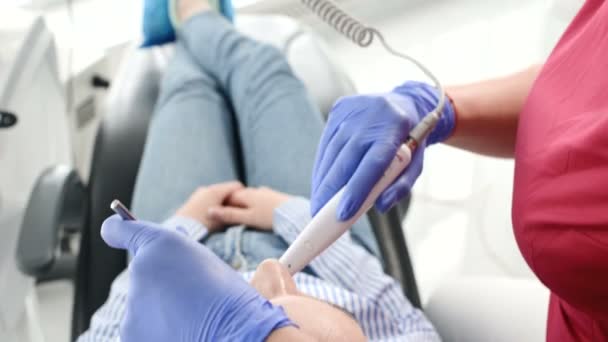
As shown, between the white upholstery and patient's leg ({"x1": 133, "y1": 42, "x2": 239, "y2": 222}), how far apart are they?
0.40 m

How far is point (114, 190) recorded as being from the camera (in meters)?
1.03

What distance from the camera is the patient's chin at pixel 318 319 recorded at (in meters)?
0.52

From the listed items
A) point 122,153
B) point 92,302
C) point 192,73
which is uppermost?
point 192,73

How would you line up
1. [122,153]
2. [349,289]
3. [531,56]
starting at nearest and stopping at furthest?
[349,289] → [122,153] → [531,56]

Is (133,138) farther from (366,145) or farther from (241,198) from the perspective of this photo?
(366,145)

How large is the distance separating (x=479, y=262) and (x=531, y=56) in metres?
0.78

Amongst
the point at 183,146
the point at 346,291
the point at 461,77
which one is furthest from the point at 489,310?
the point at 461,77

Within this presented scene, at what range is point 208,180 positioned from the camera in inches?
37.9

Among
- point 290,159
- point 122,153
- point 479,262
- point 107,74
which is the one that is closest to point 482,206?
point 479,262

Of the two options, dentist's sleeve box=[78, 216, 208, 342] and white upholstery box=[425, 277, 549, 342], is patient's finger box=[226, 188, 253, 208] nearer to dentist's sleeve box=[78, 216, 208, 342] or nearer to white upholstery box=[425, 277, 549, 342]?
dentist's sleeve box=[78, 216, 208, 342]

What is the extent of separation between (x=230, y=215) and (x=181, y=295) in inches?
16.1

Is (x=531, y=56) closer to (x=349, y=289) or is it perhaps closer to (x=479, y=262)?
(x=479, y=262)

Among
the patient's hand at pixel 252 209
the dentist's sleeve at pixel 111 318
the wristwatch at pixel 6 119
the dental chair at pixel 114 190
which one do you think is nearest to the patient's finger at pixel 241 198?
the patient's hand at pixel 252 209

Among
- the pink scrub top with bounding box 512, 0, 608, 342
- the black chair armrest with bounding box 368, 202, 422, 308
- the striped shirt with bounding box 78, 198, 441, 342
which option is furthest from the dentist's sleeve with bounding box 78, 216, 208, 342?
the pink scrub top with bounding box 512, 0, 608, 342
